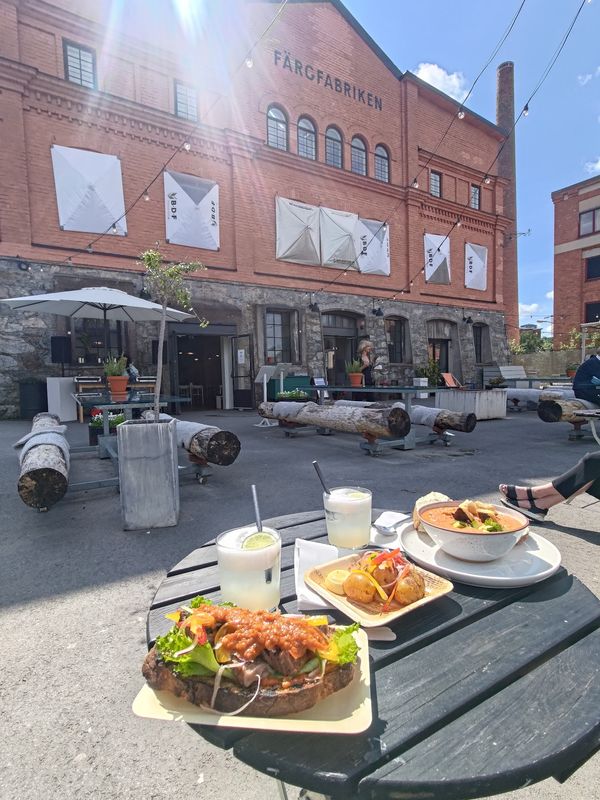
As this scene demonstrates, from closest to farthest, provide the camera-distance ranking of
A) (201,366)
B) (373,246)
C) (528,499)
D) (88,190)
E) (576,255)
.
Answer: (528,499) < (88,190) < (373,246) < (201,366) < (576,255)

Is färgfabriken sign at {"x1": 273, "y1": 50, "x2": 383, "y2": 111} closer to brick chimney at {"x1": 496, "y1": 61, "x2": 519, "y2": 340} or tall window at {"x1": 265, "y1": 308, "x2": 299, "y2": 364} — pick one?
tall window at {"x1": 265, "y1": 308, "x2": 299, "y2": 364}

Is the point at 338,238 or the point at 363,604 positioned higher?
the point at 338,238

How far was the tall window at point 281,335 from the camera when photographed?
13922 mm

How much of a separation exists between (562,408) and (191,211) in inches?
410

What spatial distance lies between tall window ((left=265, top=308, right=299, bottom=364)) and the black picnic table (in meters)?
12.9

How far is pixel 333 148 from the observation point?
15.0 m

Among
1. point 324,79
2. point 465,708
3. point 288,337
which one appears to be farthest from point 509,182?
point 465,708

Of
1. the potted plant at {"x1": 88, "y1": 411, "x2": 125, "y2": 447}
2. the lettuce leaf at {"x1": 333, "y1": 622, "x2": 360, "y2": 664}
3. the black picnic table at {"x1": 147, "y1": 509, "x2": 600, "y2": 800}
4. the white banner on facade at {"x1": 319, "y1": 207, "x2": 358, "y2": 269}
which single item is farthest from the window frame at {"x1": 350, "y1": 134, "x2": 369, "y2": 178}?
the lettuce leaf at {"x1": 333, "y1": 622, "x2": 360, "y2": 664}

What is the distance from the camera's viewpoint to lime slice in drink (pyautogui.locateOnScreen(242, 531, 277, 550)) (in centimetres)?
114

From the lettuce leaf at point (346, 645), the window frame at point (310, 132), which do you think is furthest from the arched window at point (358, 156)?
the lettuce leaf at point (346, 645)

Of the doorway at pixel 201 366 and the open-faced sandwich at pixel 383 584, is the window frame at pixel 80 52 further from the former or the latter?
the open-faced sandwich at pixel 383 584

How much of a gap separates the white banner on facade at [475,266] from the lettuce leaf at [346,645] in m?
20.1

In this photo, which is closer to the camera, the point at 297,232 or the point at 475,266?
the point at 297,232

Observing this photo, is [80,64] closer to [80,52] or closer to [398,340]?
[80,52]
